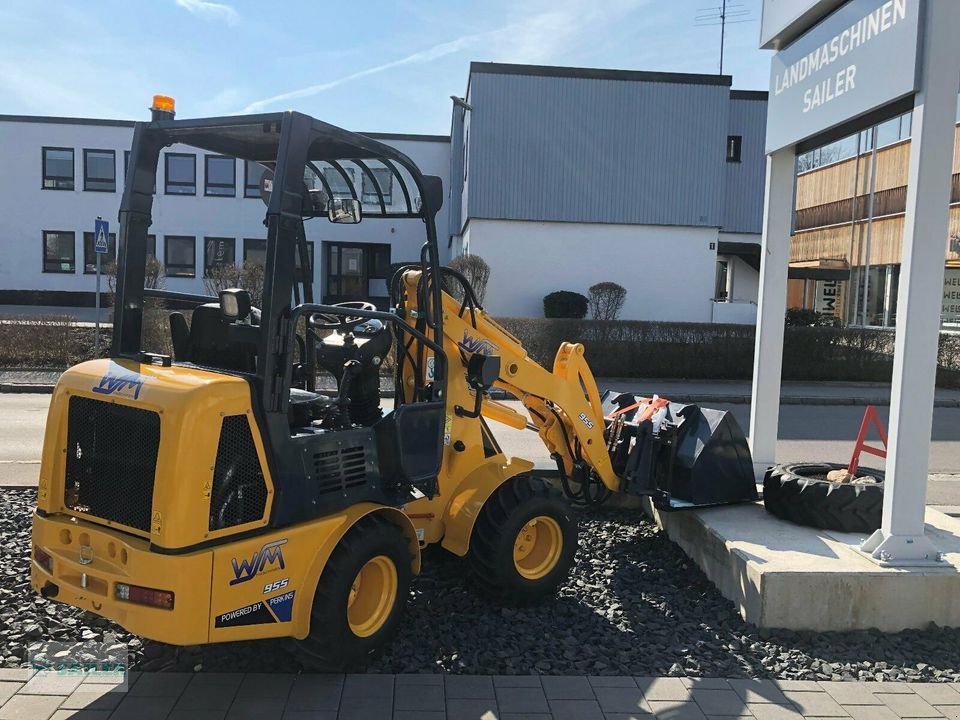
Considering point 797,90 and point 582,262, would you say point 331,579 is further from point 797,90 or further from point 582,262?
point 582,262

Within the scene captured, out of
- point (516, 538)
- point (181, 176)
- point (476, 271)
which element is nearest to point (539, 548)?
point (516, 538)

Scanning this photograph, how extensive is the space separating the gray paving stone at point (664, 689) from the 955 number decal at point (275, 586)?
1715 mm

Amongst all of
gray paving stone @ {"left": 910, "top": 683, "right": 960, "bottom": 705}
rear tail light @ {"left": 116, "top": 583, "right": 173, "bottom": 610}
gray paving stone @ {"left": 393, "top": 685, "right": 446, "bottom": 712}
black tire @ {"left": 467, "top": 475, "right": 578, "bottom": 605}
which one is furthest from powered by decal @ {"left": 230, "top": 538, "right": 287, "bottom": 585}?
gray paving stone @ {"left": 910, "top": 683, "right": 960, "bottom": 705}

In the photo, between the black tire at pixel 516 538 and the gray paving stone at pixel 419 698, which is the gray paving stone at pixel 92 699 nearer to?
the gray paving stone at pixel 419 698

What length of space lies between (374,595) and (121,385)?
61.8 inches

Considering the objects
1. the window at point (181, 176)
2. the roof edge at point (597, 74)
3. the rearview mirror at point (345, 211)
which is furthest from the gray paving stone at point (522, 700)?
the window at point (181, 176)

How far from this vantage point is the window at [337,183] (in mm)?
4508

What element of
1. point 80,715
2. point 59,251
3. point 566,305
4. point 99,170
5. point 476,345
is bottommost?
point 80,715

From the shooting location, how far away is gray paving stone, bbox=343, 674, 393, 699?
3621mm

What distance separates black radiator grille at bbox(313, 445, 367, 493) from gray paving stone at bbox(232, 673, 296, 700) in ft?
2.93

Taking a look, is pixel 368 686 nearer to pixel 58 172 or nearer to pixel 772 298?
pixel 772 298

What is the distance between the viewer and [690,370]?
58.5ft

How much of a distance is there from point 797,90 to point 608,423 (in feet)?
9.37

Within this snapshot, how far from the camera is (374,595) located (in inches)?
158
